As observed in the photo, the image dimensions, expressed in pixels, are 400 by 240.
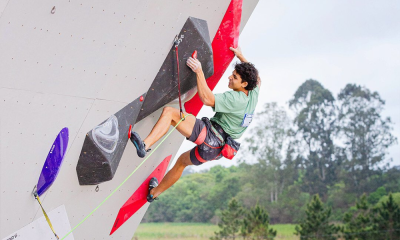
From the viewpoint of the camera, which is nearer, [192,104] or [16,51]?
[16,51]

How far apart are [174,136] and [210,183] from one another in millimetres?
22793

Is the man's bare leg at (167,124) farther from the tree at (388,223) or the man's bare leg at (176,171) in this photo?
the tree at (388,223)

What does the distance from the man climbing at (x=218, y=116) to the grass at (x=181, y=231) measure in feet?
64.7

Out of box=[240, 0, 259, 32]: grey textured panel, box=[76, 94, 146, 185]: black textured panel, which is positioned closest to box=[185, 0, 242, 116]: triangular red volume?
box=[240, 0, 259, 32]: grey textured panel

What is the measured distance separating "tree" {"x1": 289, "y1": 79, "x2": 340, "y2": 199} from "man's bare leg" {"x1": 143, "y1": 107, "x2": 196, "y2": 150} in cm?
2305

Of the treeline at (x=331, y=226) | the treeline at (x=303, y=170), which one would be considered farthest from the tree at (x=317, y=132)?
the treeline at (x=331, y=226)

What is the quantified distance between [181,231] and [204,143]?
71.0 ft

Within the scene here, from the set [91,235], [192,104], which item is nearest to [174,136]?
[192,104]

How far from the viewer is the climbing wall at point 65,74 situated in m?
2.32

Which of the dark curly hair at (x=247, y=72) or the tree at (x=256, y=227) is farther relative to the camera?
the tree at (x=256, y=227)

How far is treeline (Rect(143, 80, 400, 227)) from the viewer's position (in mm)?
24703

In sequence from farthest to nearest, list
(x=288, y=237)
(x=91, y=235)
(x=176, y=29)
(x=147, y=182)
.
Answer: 1. (x=288, y=237)
2. (x=147, y=182)
3. (x=91, y=235)
4. (x=176, y=29)

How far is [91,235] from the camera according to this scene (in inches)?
143

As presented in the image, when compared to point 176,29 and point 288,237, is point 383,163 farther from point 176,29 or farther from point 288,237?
point 176,29
